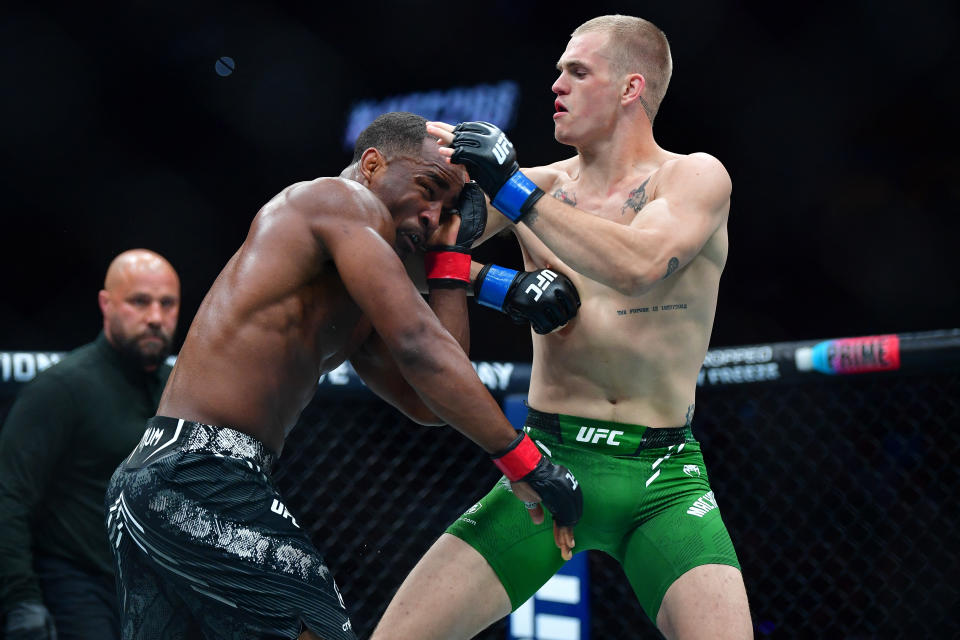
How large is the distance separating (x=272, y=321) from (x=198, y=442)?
0.76 ft

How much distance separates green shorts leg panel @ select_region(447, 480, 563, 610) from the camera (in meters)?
2.00

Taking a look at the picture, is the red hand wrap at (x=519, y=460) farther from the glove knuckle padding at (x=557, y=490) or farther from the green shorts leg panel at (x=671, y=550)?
the green shorts leg panel at (x=671, y=550)

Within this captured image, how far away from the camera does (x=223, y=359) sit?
1654 mm

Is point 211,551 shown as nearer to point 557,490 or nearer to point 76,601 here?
point 557,490

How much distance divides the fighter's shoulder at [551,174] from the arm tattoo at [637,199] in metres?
0.22

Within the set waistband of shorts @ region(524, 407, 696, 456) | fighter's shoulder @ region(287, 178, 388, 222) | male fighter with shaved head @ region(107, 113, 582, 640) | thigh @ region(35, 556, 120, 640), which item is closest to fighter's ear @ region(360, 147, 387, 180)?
male fighter with shaved head @ region(107, 113, 582, 640)

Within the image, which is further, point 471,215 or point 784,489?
point 784,489

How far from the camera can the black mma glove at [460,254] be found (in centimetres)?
210

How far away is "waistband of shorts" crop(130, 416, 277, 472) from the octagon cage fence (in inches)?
47.9

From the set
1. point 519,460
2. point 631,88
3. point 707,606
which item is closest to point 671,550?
point 707,606

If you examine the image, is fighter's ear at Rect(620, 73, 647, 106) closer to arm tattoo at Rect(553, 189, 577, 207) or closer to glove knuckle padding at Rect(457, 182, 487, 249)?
arm tattoo at Rect(553, 189, 577, 207)

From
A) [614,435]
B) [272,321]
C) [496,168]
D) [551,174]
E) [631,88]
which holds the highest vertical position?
[631,88]

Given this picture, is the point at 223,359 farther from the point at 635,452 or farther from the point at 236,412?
the point at 635,452

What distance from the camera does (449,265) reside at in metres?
2.10
